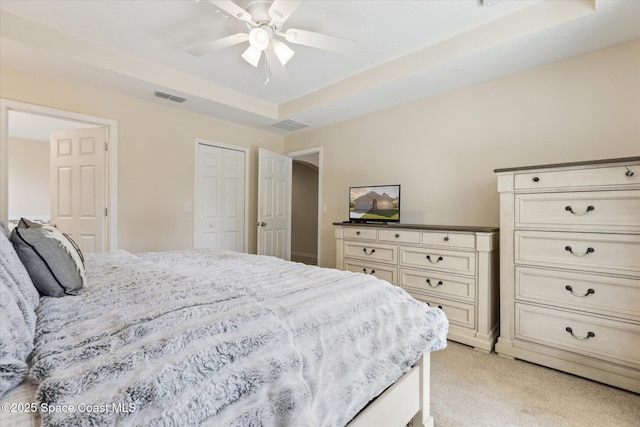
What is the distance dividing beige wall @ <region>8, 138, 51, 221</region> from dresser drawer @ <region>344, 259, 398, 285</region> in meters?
6.15

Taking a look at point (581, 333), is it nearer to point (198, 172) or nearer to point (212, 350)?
point (212, 350)

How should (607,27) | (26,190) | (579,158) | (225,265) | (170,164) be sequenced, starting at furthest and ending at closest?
(26,190)
(170,164)
(579,158)
(607,27)
(225,265)

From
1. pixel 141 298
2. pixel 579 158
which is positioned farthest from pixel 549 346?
pixel 141 298

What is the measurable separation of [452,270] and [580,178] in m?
1.11

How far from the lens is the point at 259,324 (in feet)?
2.81

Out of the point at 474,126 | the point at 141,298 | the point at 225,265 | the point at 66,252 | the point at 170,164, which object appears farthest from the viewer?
the point at 170,164

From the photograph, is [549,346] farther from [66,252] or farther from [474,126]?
[66,252]

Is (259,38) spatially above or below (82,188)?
above

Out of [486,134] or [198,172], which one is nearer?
[486,134]

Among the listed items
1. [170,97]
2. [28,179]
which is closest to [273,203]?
[170,97]

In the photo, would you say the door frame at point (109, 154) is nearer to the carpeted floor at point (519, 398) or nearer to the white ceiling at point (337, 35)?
the white ceiling at point (337, 35)

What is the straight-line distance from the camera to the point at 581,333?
190 centimetres

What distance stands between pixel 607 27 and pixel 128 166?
4.52 m

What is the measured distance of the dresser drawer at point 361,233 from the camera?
3029 mm
